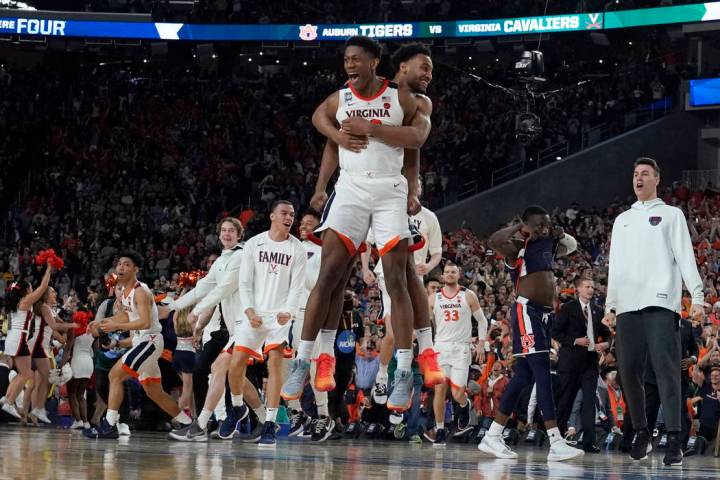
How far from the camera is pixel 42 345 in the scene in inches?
591

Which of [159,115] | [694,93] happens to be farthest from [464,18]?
[159,115]

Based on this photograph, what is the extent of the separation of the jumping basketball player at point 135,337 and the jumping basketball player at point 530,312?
3696 millimetres

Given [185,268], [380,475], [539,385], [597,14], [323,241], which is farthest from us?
[597,14]

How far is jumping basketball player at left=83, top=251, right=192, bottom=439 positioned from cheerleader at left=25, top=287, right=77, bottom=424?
3794mm

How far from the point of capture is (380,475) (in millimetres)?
5910

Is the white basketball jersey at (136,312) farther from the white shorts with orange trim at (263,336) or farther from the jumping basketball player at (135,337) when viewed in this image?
the white shorts with orange trim at (263,336)

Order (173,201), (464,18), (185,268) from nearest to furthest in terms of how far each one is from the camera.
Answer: (185,268) → (173,201) → (464,18)

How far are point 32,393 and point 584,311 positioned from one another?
7.98 meters

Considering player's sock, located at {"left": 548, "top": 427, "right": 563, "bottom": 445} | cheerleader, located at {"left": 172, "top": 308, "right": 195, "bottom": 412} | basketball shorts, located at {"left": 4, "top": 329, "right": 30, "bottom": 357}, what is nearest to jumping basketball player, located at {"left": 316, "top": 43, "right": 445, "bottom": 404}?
player's sock, located at {"left": 548, "top": 427, "right": 563, "bottom": 445}

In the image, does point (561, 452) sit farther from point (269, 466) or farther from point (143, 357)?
point (143, 357)

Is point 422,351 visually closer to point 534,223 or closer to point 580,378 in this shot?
point 534,223

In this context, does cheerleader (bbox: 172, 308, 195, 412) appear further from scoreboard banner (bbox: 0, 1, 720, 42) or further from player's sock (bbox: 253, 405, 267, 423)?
scoreboard banner (bbox: 0, 1, 720, 42)

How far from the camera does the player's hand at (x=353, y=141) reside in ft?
23.5

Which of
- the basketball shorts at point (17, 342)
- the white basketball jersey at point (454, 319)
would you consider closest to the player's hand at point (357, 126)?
the white basketball jersey at point (454, 319)
